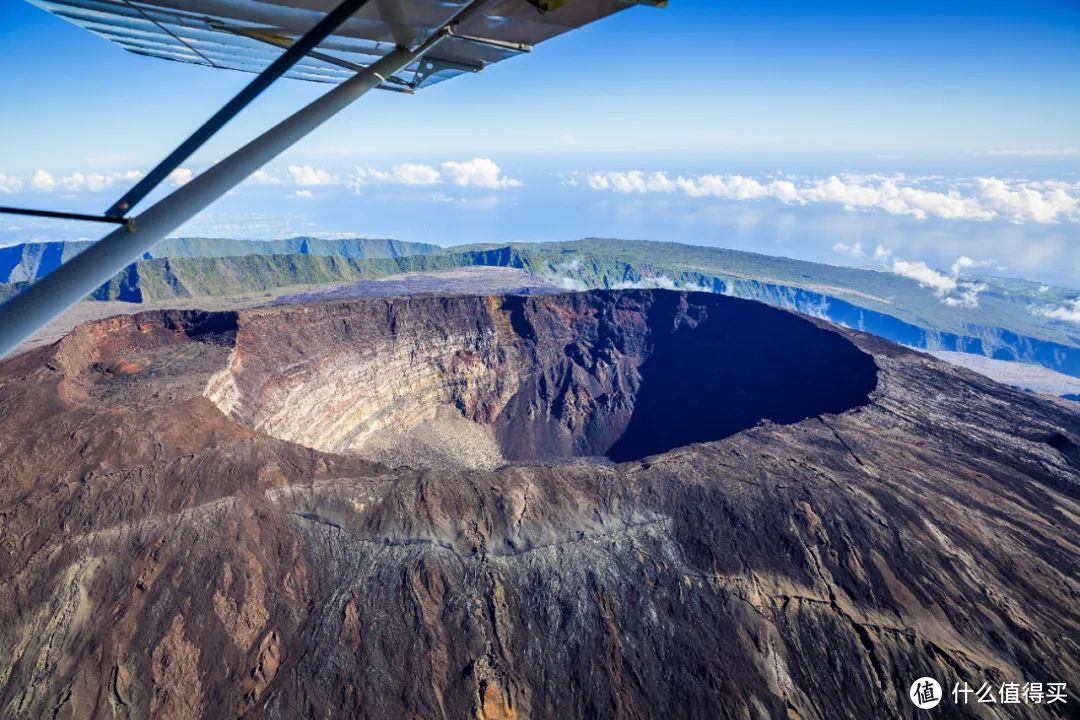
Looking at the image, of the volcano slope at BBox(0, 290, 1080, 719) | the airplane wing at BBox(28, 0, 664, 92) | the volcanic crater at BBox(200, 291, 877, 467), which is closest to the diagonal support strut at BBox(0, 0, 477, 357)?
the airplane wing at BBox(28, 0, 664, 92)

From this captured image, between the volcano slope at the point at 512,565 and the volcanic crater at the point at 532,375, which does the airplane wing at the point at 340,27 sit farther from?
the volcanic crater at the point at 532,375

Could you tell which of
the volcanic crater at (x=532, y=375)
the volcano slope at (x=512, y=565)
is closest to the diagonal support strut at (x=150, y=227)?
the volcano slope at (x=512, y=565)

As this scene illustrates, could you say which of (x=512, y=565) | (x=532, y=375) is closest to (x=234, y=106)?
(x=512, y=565)

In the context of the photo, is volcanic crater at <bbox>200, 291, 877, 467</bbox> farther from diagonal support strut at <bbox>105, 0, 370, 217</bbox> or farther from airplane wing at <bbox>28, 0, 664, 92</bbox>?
diagonal support strut at <bbox>105, 0, 370, 217</bbox>

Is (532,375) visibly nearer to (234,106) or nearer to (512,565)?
(512,565)

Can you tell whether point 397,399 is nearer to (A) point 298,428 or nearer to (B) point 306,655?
(A) point 298,428

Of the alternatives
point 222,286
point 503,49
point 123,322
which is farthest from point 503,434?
point 222,286
